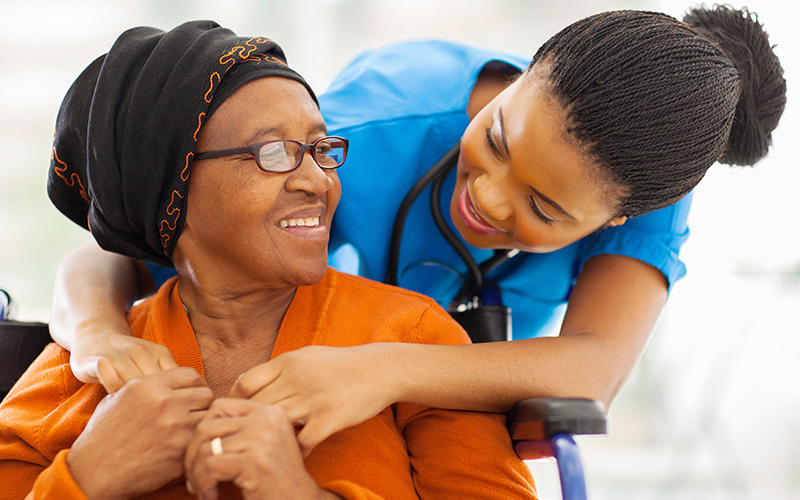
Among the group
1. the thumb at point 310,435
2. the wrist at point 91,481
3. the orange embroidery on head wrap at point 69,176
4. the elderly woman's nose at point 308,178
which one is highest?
the elderly woman's nose at point 308,178

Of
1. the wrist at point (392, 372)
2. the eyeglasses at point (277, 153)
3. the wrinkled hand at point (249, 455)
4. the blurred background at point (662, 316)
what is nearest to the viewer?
the wrinkled hand at point (249, 455)

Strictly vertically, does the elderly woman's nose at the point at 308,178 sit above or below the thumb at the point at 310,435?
above

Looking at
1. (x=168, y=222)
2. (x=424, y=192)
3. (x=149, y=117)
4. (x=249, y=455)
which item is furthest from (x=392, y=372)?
(x=424, y=192)

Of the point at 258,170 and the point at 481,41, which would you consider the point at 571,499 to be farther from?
the point at 481,41

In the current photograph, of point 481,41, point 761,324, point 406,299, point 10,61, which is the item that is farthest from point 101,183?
point 761,324

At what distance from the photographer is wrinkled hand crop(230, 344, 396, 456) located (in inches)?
35.2

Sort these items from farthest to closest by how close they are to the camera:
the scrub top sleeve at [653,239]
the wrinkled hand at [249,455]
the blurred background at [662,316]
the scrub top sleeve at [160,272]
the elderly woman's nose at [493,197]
→ the blurred background at [662,316] → the scrub top sleeve at [160,272] → the scrub top sleeve at [653,239] → the elderly woman's nose at [493,197] → the wrinkled hand at [249,455]

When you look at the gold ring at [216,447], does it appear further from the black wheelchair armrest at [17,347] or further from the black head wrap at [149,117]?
the black wheelchair armrest at [17,347]

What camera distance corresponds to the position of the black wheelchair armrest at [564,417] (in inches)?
36.4

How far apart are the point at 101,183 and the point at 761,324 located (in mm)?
2943

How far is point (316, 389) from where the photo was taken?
90 cm

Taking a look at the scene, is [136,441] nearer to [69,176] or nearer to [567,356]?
[69,176]

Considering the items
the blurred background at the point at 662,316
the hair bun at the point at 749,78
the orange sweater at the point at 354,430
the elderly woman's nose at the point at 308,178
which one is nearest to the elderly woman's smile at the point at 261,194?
the elderly woman's nose at the point at 308,178

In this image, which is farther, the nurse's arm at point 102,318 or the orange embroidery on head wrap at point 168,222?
the orange embroidery on head wrap at point 168,222
